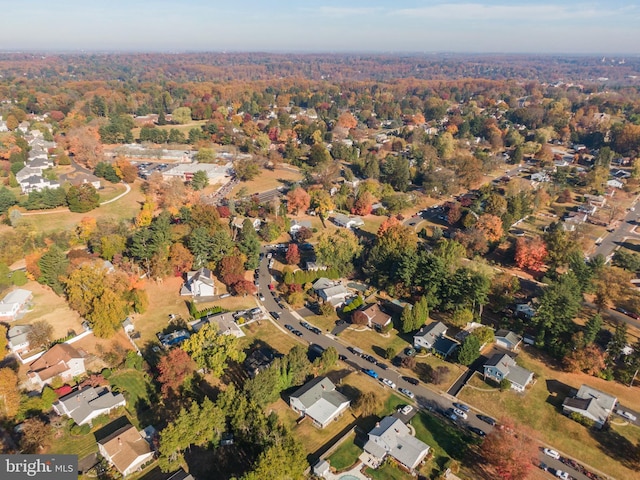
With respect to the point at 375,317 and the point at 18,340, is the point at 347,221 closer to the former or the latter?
the point at 375,317

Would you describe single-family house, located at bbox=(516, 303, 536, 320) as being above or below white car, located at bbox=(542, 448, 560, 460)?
above

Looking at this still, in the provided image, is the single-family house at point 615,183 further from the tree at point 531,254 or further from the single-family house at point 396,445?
the single-family house at point 396,445

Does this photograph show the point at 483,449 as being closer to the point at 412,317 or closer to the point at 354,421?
the point at 354,421

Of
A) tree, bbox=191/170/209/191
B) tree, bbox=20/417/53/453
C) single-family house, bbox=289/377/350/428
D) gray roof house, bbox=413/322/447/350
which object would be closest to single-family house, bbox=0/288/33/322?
tree, bbox=20/417/53/453

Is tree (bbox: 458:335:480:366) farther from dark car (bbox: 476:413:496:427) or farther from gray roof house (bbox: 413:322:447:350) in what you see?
dark car (bbox: 476:413:496:427)

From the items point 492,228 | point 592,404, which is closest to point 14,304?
point 592,404

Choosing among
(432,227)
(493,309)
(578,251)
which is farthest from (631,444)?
(432,227)

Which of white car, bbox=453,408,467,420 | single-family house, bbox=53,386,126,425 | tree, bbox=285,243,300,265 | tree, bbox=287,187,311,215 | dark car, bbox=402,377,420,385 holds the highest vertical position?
tree, bbox=287,187,311,215
